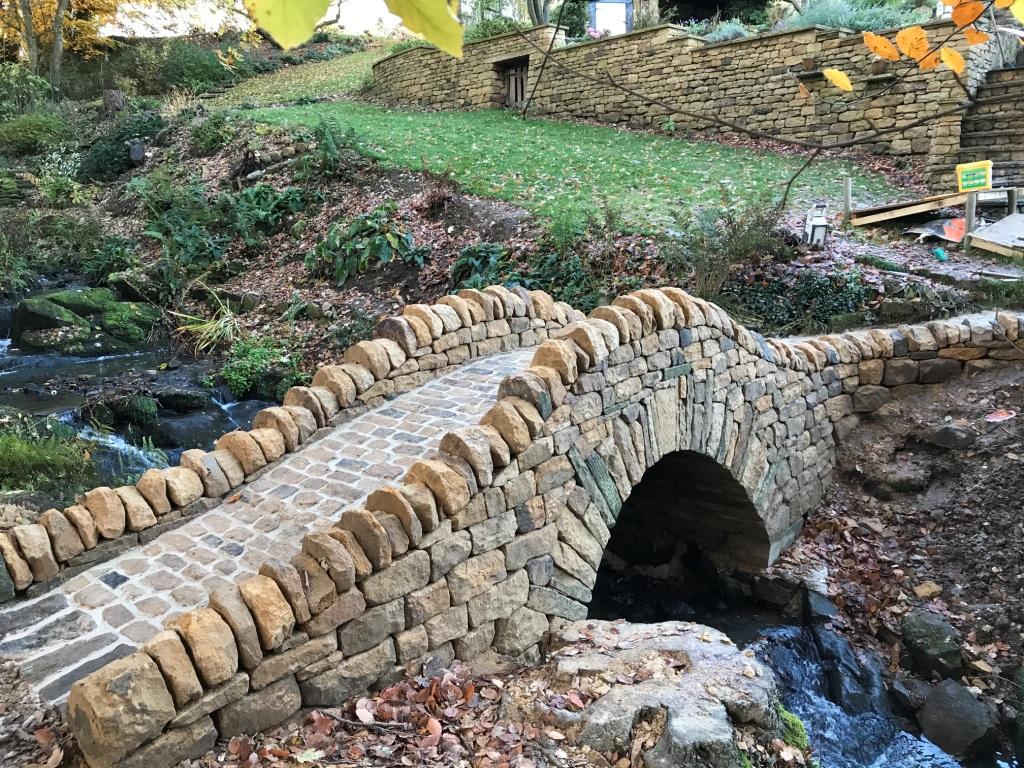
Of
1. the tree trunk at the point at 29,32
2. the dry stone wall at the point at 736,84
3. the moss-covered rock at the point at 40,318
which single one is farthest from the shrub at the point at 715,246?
the tree trunk at the point at 29,32

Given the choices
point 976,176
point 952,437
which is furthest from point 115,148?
point 952,437

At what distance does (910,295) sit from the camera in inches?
341

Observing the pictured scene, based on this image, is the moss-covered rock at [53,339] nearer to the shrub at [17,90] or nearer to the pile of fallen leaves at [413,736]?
the pile of fallen leaves at [413,736]

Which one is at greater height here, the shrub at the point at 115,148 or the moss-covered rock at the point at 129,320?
the shrub at the point at 115,148

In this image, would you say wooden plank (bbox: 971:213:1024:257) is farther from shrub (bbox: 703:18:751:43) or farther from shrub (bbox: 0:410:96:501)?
shrub (bbox: 0:410:96:501)

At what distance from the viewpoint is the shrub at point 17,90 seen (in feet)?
64.2

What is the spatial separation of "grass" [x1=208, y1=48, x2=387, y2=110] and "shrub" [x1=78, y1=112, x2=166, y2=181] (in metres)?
3.01

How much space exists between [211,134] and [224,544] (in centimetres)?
1524

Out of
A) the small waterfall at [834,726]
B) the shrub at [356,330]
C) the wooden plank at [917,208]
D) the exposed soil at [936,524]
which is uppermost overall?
the wooden plank at [917,208]

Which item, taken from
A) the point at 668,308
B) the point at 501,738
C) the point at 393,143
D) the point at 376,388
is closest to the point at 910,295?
the point at 668,308

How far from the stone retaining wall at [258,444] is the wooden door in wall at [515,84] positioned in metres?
14.5

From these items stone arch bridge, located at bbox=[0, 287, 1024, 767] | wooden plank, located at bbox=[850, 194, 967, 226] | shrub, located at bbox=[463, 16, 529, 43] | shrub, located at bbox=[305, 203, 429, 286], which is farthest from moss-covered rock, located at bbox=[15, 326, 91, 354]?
shrub, located at bbox=[463, 16, 529, 43]

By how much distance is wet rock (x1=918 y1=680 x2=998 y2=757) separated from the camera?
5637mm

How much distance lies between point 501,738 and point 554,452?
1.68 meters
